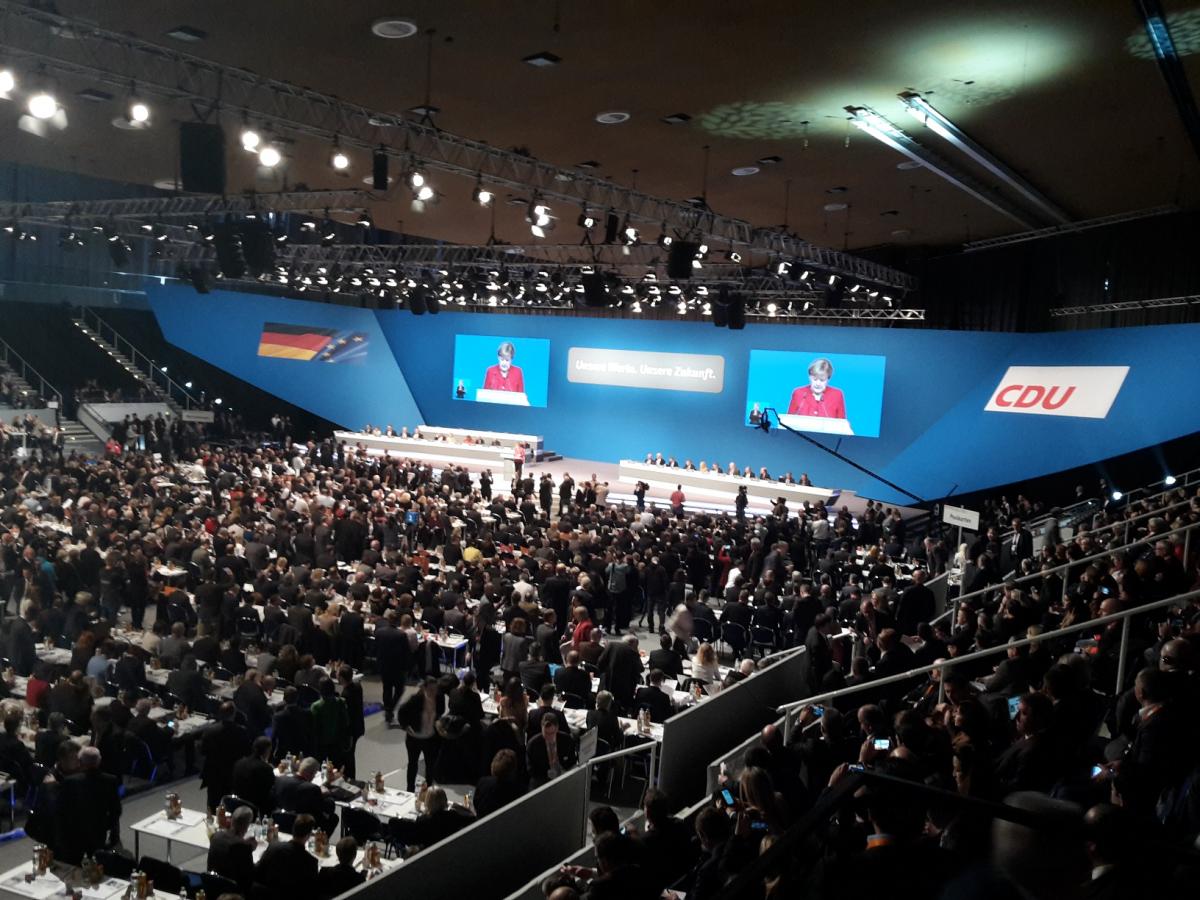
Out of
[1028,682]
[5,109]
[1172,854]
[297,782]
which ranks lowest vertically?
[297,782]

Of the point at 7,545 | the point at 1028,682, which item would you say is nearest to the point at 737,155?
the point at 1028,682

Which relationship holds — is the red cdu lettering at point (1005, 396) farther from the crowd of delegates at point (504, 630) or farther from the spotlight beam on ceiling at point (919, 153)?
the spotlight beam on ceiling at point (919, 153)

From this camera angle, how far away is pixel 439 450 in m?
26.6

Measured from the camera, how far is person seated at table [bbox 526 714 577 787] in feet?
21.1

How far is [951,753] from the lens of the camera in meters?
4.81

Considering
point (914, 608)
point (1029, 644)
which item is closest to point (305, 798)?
point (1029, 644)

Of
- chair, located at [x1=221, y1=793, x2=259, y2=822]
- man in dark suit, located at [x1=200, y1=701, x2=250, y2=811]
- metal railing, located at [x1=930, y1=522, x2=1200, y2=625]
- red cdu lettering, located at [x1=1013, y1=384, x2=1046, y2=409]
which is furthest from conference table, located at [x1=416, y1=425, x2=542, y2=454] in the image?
chair, located at [x1=221, y1=793, x2=259, y2=822]

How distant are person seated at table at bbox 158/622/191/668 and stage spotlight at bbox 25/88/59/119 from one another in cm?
465

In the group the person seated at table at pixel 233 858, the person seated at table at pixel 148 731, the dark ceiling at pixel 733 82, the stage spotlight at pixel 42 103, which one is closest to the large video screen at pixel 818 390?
the dark ceiling at pixel 733 82

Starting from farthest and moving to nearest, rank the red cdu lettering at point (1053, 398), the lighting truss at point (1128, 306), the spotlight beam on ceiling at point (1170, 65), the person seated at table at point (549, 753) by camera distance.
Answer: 1. the red cdu lettering at point (1053, 398)
2. the lighting truss at point (1128, 306)
3. the spotlight beam on ceiling at point (1170, 65)
4. the person seated at table at point (549, 753)

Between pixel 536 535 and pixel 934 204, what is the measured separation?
8.19m

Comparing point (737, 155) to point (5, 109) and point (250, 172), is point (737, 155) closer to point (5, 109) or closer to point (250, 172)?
point (250, 172)

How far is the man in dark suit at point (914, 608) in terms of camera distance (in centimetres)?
1012

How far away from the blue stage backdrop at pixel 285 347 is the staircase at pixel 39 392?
13.5 feet
